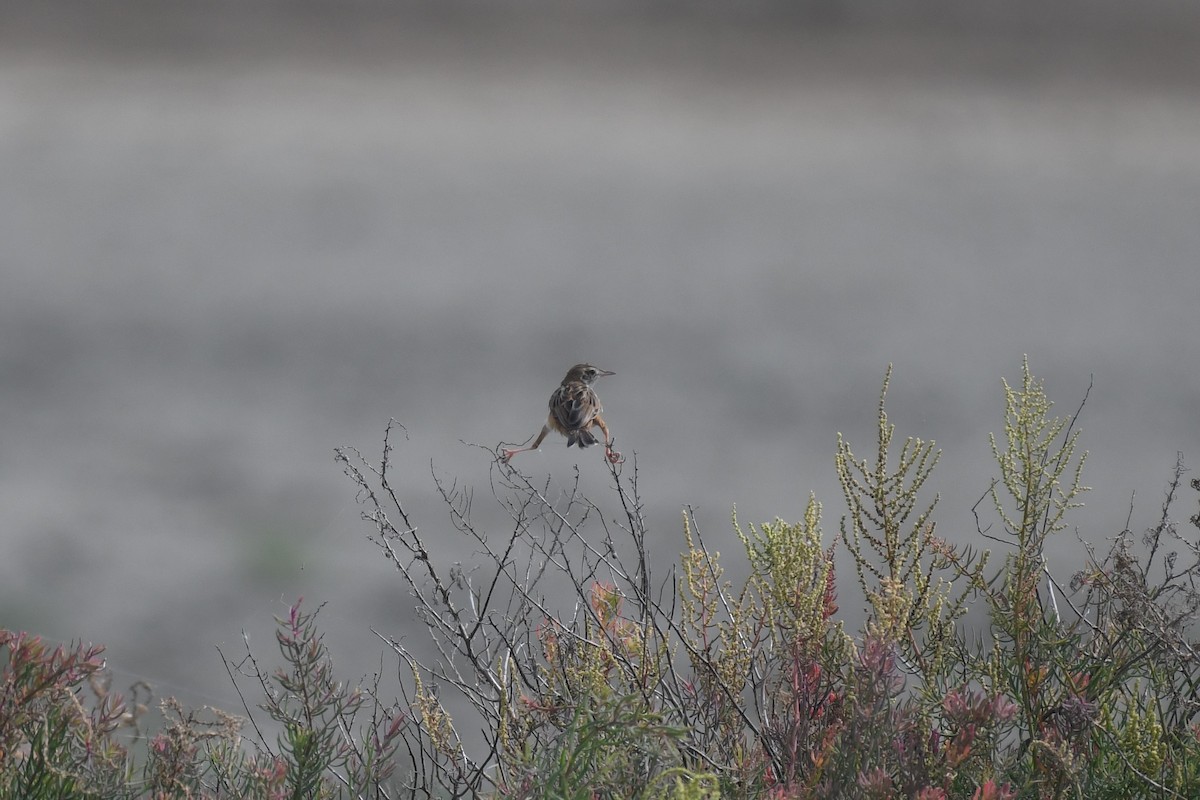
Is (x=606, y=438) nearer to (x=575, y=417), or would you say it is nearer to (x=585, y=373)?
(x=575, y=417)

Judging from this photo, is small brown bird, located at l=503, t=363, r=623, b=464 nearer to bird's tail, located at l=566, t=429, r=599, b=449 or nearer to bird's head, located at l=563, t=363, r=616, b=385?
bird's tail, located at l=566, t=429, r=599, b=449

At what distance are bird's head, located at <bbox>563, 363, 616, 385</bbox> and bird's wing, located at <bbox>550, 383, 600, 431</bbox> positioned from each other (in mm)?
583

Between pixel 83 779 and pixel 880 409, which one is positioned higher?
pixel 880 409

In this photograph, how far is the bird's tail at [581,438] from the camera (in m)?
2.81

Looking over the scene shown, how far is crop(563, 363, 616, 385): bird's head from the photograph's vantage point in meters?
3.65

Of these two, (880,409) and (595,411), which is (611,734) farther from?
(595,411)

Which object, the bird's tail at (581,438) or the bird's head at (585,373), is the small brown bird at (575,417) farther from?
the bird's head at (585,373)

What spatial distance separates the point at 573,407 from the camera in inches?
114

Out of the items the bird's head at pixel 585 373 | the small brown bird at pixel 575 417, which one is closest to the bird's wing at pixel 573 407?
the small brown bird at pixel 575 417

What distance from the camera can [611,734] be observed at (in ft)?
3.45

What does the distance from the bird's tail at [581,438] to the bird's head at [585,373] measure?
801 mm

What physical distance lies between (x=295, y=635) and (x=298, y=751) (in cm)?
12

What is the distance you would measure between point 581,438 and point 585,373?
88 cm

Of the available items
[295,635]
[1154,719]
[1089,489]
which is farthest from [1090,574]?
[295,635]
